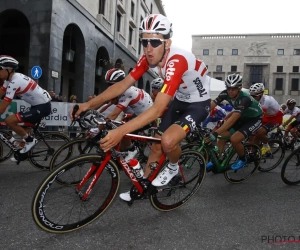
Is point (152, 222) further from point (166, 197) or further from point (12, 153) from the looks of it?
point (12, 153)

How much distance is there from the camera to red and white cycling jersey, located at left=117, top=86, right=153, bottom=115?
210 inches

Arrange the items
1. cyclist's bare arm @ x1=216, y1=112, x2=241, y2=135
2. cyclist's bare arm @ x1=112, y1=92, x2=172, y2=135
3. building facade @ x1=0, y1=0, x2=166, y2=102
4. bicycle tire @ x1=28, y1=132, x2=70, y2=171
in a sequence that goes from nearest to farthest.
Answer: cyclist's bare arm @ x1=112, y1=92, x2=172, y2=135
cyclist's bare arm @ x1=216, y1=112, x2=241, y2=135
bicycle tire @ x1=28, y1=132, x2=70, y2=171
building facade @ x1=0, y1=0, x2=166, y2=102

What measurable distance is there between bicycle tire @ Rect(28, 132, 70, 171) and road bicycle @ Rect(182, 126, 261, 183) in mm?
2558

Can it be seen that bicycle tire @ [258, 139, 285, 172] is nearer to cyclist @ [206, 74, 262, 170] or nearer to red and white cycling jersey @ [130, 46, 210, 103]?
cyclist @ [206, 74, 262, 170]

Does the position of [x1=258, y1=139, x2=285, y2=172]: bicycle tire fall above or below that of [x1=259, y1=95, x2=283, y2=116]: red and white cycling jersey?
below

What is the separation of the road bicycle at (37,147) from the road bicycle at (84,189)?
258 cm

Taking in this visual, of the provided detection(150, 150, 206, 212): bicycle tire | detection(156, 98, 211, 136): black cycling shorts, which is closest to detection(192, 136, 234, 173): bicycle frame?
detection(150, 150, 206, 212): bicycle tire

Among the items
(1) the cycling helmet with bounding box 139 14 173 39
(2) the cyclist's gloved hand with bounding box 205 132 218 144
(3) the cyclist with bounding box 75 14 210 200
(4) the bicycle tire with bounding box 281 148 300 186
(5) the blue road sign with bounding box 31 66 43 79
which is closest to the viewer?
(3) the cyclist with bounding box 75 14 210 200

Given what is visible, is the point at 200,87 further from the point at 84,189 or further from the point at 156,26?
the point at 84,189

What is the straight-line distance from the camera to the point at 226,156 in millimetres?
4945

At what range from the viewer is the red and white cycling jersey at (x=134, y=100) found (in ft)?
17.5

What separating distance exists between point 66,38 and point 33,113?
14.3 metres

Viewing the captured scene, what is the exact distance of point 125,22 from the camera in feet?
88.2

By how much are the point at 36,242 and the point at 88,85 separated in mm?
15777
